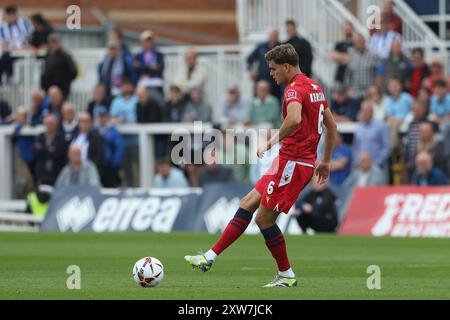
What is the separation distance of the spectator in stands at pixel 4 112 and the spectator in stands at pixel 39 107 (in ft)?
3.02

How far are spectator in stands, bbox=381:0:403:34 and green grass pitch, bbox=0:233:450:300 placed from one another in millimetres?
5987

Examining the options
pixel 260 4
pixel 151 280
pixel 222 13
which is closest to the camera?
pixel 151 280

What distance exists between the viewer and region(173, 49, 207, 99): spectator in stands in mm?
29031

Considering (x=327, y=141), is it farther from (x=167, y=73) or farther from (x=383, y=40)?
(x=167, y=73)

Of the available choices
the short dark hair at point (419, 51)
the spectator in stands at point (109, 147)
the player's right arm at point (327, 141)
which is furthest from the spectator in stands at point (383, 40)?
the player's right arm at point (327, 141)

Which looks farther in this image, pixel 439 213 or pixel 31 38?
pixel 31 38

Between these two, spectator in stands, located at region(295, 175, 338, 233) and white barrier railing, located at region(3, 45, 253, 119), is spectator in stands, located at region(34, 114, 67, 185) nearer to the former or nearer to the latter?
Result: white barrier railing, located at region(3, 45, 253, 119)

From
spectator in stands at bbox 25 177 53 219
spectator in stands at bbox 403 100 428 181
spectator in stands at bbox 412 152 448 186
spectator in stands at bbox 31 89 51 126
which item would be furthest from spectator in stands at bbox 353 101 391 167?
spectator in stands at bbox 31 89 51 126

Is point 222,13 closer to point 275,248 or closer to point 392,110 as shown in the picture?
point 392,110

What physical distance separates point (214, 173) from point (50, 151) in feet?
13.4

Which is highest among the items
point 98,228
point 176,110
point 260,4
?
point 260,4

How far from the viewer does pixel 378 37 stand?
27.4 m
